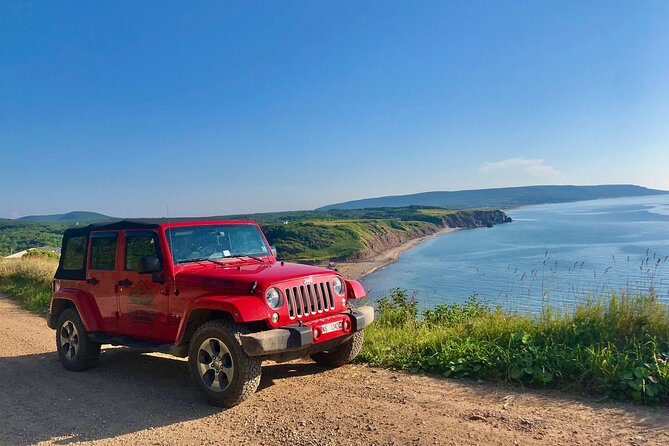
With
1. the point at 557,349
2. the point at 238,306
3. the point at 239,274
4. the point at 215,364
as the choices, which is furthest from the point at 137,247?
the point at 557,349

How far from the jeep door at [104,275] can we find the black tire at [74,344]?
1.24ft

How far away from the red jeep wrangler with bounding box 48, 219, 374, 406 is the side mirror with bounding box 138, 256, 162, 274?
12 millimetres

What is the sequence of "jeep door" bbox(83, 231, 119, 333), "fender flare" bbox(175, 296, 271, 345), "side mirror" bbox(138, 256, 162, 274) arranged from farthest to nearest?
"jeep door" bbox(83, 231, 119, 333) → "side mirror" bbox(138, 256, 162, 274) → "fender flare" bbox(175, 296, 271, 345)

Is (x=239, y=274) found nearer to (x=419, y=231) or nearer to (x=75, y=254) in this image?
(x=75, y=254)

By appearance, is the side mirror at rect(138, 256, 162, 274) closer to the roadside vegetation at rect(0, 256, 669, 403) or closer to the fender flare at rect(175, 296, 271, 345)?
the fender flare at rect(175, 296, 271, 345)

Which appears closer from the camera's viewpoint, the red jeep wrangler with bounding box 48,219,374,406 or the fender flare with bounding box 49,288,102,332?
the red jeep wrangler with bounding box 48,219,374,406

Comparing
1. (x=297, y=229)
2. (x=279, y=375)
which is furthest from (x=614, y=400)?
(x=297, y=229)

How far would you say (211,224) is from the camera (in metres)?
6.32

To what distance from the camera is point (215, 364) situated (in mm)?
4996

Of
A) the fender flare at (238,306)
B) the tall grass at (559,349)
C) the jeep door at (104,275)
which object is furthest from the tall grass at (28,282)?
the tall grass at (559,349)

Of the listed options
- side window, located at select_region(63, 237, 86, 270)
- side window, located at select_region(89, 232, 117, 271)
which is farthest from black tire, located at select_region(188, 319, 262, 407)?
side window, located at select_region(63, 237, 86, 270)

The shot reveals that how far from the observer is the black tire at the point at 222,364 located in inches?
188

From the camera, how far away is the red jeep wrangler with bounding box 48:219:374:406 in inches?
191

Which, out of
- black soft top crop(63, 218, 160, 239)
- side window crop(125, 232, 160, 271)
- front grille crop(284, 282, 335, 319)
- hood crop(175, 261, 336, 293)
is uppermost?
black soft top crop(63, 218, 160, 239)
